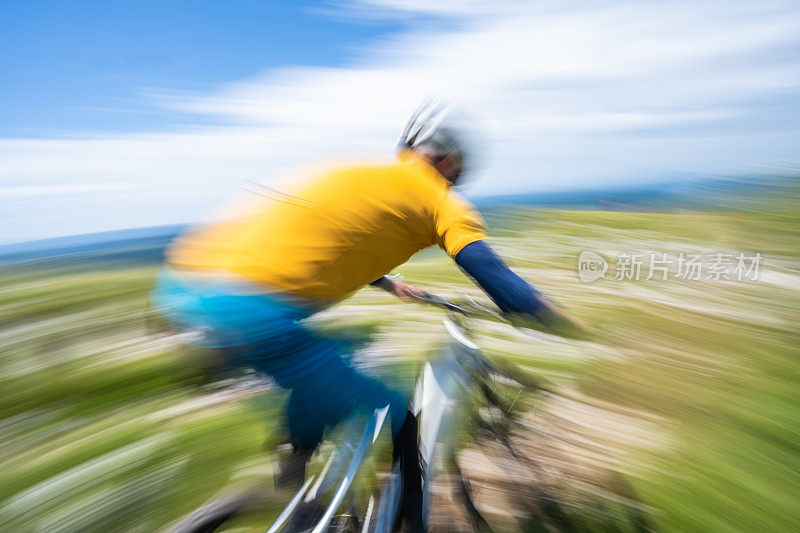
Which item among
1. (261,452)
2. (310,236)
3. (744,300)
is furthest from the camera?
(744,300)

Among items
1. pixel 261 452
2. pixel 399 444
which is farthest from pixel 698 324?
pixel 261 452

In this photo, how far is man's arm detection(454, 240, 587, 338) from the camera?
934 mm

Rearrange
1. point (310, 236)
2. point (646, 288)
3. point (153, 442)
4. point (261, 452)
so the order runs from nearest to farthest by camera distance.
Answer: point (310, 236) < point (261, 452) < point (153, 442) < point (646, 288)

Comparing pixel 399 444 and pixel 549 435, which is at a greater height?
pixel 399 444

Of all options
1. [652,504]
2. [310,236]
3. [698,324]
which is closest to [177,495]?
[310,236]

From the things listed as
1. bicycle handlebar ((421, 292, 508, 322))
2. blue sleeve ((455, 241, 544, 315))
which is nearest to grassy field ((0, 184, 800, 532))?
bicycle handlebar ((421, 292, 508, 322))

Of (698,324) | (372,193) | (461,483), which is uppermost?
(372,193)

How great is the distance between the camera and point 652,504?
1.26m

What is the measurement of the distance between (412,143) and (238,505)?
1204 millimetres

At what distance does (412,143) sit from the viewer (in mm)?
1166

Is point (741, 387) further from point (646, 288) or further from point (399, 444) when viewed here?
point (399, 444)

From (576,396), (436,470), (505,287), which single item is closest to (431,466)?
(436,470)

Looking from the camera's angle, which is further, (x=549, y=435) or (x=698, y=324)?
(x=698, y=324)

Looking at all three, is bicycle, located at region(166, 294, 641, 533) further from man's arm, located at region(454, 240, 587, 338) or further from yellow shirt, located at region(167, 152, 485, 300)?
yellow shirt, located at region(167, 152, 485, 300)
